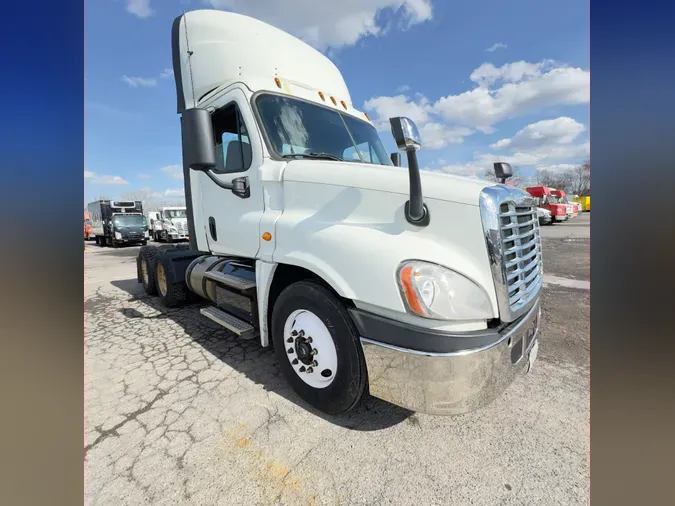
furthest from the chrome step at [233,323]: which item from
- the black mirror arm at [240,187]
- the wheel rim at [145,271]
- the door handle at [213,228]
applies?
the wheel rim at [145,271]

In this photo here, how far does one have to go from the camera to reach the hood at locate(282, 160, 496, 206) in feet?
6.41

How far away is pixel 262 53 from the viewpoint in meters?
3.36

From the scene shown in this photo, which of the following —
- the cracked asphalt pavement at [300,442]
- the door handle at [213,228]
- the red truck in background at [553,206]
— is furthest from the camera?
the red truck in background at [553,206]

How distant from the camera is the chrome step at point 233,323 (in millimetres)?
2996

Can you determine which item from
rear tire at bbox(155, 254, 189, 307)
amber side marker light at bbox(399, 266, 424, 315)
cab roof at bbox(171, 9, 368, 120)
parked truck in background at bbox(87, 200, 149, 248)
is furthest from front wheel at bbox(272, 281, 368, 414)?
parked truck in background at bbox(87, 200, 149, 248)

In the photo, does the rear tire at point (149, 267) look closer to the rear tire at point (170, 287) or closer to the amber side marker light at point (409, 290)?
the rear tire at point (170, 287)

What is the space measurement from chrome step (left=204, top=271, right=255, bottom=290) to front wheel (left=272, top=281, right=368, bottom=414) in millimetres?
547

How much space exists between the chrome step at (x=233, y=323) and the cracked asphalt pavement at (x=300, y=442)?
418mm

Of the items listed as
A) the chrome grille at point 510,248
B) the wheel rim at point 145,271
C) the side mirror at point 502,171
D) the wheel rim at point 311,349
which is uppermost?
the side mirror at point 502,171

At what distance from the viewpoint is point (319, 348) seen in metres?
2.38

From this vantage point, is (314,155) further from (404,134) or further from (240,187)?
(404,134)
